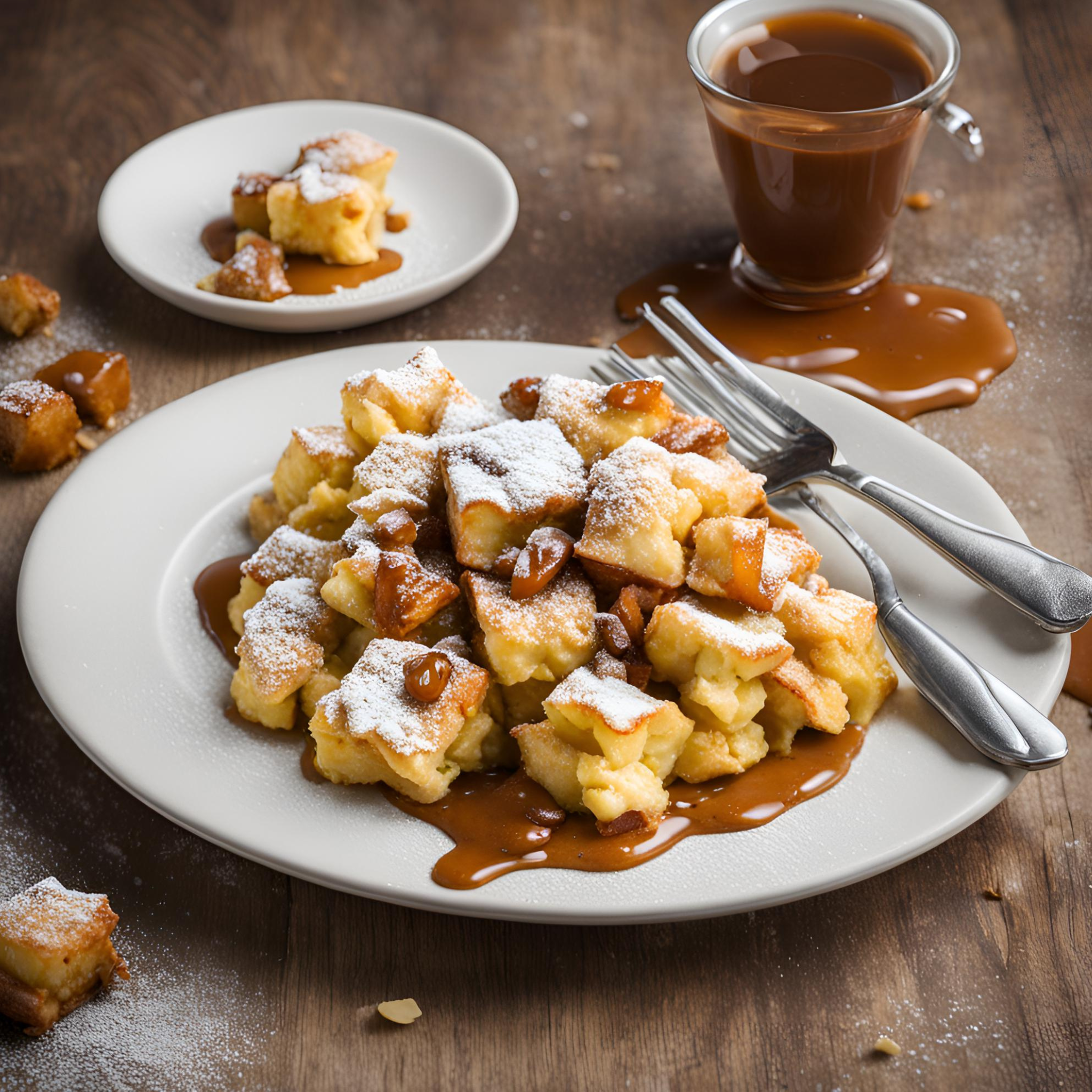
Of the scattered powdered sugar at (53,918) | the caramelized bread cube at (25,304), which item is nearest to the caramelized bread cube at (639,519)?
the scattered powdered sugar at (53,918)

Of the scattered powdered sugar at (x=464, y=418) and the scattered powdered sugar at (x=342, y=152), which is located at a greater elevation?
the scattered powdered sugar at (x=464, y=418)

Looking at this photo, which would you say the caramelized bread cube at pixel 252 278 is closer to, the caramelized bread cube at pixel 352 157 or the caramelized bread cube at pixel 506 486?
the caramelized bread cube at pixel 352 157

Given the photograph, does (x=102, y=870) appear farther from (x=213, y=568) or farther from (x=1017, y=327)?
(x=1017, y=327)

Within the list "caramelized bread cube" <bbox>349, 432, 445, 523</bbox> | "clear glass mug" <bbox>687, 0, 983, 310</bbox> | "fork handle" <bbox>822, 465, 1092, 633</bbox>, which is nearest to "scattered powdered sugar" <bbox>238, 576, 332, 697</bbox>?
"caramelized bread cube" <bbox>349, 432, 445, 523</bbox>

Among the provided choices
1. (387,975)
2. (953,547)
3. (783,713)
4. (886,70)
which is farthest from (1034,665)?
(886,70)

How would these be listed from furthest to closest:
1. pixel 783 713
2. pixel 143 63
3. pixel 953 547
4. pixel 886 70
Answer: pixel 143 63 < pixel 886 70 < pixel 953 547 < pixel 783 713

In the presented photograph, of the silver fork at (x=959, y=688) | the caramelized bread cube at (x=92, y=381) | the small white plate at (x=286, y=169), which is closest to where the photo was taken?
the silver fork at (x=959, y=688)
